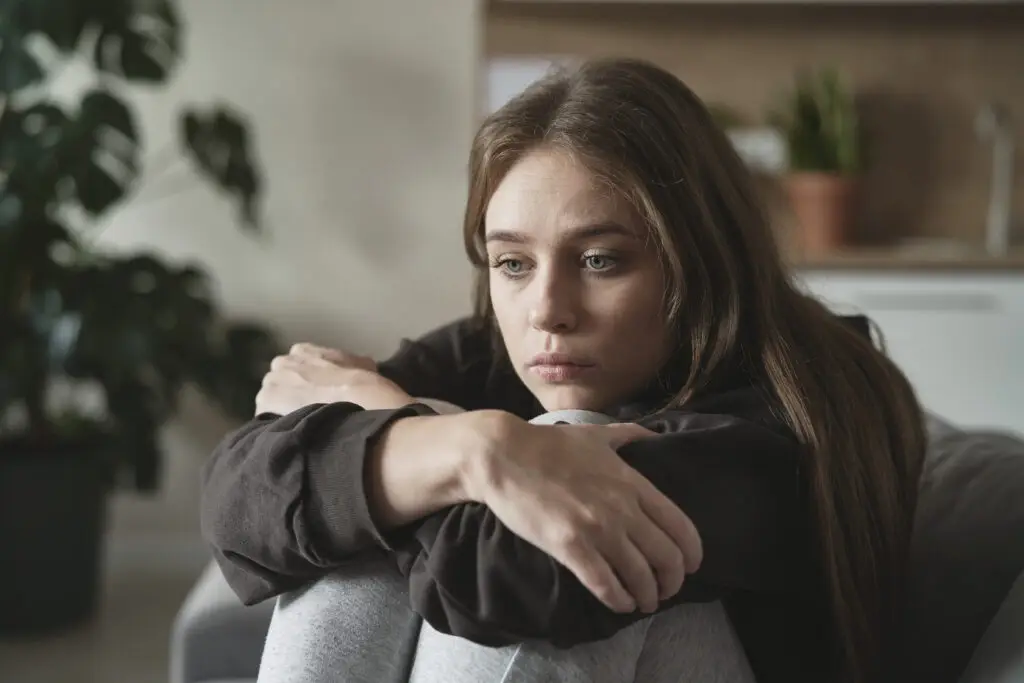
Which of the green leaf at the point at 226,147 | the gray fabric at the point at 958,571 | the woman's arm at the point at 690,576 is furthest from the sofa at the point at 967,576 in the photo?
the green leaf at the point at 226,147

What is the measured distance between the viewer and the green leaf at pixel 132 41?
7.90 feet

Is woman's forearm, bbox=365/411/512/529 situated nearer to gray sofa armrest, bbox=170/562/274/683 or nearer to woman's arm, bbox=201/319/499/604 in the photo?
woman's arm, bbox=201/319/499/604

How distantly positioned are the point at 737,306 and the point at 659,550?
306 mm

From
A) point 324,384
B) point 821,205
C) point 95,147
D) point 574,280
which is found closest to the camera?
point 574,280

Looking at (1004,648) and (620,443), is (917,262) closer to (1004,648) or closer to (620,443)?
(1004,648)

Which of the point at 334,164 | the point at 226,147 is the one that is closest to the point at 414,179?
the point at 334,164

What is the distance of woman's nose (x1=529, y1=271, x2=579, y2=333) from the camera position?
988 mm

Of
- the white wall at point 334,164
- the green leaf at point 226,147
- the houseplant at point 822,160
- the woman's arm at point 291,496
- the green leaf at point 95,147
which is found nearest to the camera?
the woman's arm at point 291,496

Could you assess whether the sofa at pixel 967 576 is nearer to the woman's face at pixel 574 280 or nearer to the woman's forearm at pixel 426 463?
the woman's face at pixel 574 280

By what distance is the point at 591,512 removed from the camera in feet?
2.61

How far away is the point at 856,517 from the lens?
995 mm

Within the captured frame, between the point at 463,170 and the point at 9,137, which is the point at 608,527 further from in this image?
the point at 463,170

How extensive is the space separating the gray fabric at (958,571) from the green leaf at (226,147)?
184 centimetres

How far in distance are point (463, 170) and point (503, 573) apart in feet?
7.90
